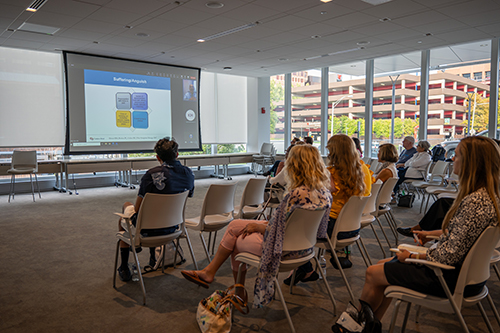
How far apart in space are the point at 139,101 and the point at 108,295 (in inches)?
284

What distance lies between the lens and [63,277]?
3.49 meters

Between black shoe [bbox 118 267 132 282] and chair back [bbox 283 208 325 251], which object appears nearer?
chair back [bbox 283 208 325 251]

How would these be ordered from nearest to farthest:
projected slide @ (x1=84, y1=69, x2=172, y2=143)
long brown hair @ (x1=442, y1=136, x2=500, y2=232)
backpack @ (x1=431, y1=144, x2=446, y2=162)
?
long brown hair @ (x1=442, y1=136, x2=500, y2=232)
backpack @ (x1=431, y1=144, x2=446, y2=162)
projected slide @ (x1=84, y1=69, x2=172, y2=143)

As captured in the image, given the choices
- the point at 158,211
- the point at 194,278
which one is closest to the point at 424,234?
the point at 194,278

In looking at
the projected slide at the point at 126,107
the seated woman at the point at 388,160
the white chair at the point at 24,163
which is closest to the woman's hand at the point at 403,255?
the seated woman at the point at 388,160

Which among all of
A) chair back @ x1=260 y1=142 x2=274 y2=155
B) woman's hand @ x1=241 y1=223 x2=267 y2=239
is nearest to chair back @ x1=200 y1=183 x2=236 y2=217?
woman's hand @ x1=241 y1=223 x2=267 y2=239

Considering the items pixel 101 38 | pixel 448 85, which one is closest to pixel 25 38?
pixel 101 38

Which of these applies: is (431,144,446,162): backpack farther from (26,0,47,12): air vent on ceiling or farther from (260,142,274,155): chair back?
(26,0,47,12): air vent on ceiling

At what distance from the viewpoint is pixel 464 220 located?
1.92 meters

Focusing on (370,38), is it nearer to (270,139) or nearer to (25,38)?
(270,139)

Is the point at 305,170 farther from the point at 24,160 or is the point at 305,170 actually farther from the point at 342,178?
the point at 24,160

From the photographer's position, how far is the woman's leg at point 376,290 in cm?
219

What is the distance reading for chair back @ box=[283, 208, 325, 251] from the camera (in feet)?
7.78

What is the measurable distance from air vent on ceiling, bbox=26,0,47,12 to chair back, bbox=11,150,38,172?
3.51 meters
